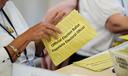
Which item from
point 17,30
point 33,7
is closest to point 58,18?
point 17,30

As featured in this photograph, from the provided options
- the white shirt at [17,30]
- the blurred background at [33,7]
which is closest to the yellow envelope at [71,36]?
the white shirt at [17,30]

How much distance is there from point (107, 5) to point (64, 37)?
0.41 metres

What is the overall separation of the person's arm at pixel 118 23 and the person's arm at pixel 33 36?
0.38 m

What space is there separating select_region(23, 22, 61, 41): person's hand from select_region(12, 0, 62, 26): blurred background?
4.55 feet

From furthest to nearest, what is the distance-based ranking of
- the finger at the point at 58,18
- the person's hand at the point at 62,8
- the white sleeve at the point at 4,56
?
1. the person's hand at the point at 62,8
2. the finger at the point at 58,18
3. the white sleeve at the point at 4,56

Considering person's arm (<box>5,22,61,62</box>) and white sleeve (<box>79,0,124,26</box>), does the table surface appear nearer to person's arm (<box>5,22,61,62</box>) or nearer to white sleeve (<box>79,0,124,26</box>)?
person's arm (<box>5,22,61,62</box>)

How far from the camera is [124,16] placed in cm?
126

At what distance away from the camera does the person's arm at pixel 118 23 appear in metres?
1.26

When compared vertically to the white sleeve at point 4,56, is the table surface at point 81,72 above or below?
below

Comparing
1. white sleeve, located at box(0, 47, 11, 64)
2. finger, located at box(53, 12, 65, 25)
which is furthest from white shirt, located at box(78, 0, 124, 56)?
white sleeve, located at box(0, 47, 11, 64)

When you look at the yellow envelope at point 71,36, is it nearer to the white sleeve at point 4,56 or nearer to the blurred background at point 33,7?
the white sleeve at point 4,56

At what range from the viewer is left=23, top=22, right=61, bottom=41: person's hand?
0.99 m

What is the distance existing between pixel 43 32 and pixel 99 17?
391 millimetres

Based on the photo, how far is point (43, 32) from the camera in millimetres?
1033
